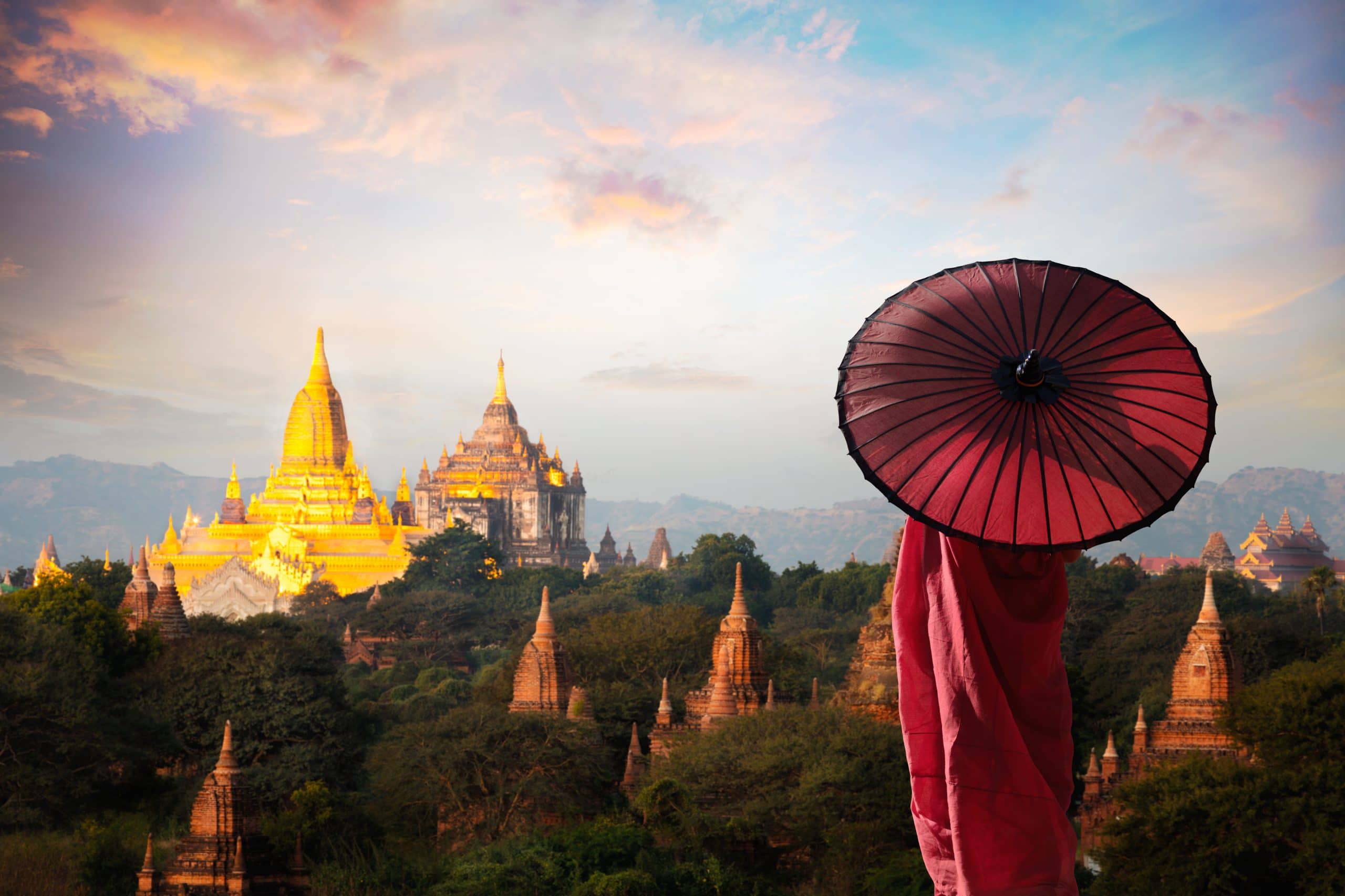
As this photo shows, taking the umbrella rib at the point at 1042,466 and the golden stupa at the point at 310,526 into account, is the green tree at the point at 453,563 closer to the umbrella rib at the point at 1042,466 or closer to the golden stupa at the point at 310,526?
the golden stupa at the point at 310,526

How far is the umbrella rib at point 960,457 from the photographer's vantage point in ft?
17.0

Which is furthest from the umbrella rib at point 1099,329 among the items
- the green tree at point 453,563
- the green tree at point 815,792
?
the green tree at point 453,563

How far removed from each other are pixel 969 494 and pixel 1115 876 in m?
24.7

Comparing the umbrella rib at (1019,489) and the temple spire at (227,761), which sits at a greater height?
the umbrella rib at (1019,489)

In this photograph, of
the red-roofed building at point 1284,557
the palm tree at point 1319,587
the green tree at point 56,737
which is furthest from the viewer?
the red-roofed building at point 1284,557

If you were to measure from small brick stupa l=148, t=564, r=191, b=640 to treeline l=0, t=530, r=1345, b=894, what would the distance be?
4.90ft

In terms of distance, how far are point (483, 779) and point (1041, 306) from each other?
30644 millimetres

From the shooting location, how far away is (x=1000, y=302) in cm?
553

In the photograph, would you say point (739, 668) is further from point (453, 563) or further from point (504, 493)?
point (504, 493)

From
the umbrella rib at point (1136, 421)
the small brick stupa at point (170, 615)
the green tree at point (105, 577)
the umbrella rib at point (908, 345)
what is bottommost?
the umbrella rib at point (1136, 421)

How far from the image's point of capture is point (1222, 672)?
3844 centimetres

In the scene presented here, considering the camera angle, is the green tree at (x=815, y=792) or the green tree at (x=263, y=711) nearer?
the green tree at (x=815, y=792)

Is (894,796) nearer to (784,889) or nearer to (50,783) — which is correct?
(784,889)

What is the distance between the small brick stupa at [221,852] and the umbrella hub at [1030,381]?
82.0 ft
